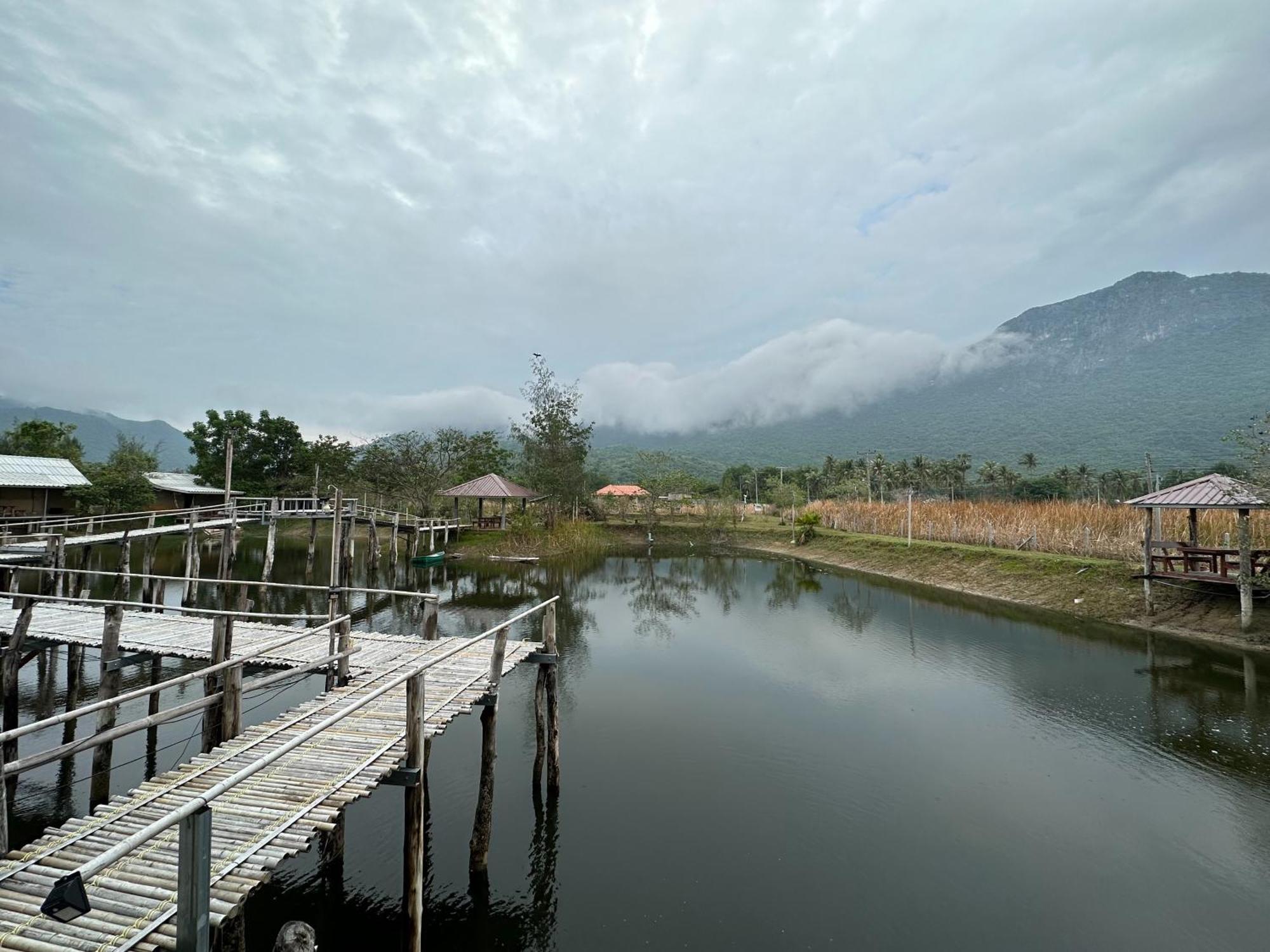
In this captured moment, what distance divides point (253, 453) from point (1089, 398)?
470 ft

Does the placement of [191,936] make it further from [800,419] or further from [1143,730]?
[800,419]

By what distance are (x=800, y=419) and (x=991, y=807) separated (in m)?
180

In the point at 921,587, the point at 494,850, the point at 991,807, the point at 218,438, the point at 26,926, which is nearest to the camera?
the point at 26,926

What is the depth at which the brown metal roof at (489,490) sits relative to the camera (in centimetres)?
3322

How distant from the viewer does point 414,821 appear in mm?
4855

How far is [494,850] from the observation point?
258 inches

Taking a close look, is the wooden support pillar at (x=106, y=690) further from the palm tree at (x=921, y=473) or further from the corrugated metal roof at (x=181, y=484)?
the palm tree at (x=921, y=473)

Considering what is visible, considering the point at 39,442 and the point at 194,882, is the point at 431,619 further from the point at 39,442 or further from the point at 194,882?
the point at 39,442

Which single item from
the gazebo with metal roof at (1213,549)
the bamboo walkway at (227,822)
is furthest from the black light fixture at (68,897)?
the gazebo with metal roof at (1213,549)

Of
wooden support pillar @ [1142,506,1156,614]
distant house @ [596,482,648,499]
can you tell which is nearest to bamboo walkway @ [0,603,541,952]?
wooden support pillar @ [1142,506,1156,614]

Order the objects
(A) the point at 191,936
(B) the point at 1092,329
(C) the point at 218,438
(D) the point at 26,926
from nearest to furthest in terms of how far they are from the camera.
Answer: (A) the point at 191,936, (D) the point at 26,926, (C) the point at 218,438, (B) the point at 1092,329

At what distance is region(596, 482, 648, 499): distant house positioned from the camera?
4381 cm

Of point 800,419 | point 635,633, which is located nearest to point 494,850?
point 635,633

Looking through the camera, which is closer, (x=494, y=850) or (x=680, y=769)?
(x=494, y=850)
